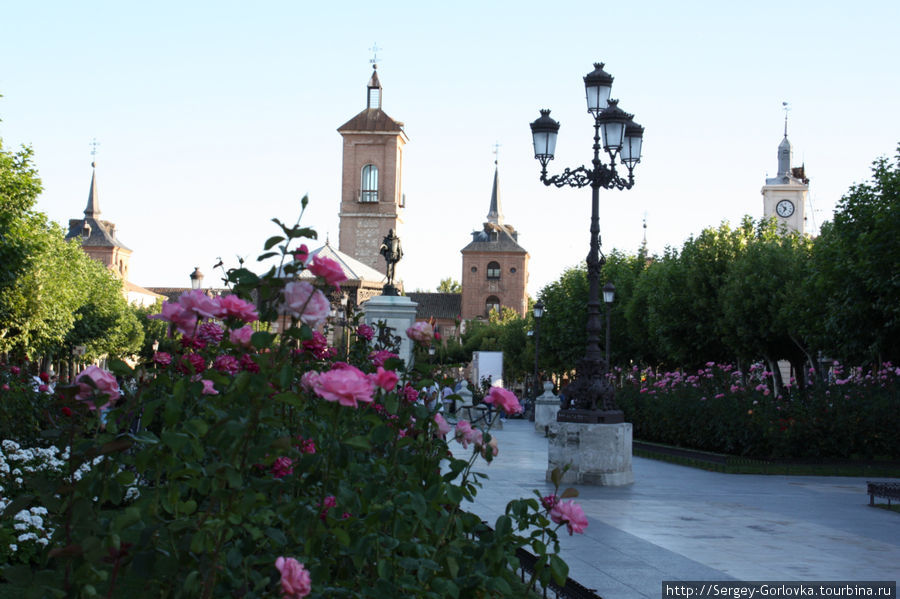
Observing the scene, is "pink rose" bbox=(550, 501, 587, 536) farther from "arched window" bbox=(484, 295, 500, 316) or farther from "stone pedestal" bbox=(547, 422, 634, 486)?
"arched window" bbox=(484, 295, 500, 316)

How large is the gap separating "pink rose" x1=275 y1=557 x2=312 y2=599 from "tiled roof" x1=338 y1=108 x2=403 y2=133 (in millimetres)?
83204

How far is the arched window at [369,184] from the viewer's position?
84062 millimetres

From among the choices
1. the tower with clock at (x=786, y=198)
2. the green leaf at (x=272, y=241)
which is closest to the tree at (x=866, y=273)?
the green leaf at (x=272, y=241)

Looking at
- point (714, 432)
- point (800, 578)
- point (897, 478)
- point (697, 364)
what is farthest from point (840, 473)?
point (697, 364)

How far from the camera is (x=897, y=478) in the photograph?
1742cm

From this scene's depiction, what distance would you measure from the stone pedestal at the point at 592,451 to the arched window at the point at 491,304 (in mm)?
98260

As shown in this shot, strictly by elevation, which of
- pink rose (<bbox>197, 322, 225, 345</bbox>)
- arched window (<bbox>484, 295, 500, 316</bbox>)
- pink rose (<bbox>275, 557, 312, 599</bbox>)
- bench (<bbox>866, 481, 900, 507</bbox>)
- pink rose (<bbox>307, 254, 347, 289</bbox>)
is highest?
arched window (<bbox>484, 295, 500, 316</bbox>)

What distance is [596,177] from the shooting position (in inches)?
580

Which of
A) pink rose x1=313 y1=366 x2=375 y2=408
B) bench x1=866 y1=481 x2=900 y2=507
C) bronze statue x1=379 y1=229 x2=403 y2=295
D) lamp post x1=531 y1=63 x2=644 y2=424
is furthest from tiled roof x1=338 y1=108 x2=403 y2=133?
pink rose x1=313 y1=366 x2=375 y2=408

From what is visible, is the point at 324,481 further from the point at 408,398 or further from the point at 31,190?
the point at 31,190

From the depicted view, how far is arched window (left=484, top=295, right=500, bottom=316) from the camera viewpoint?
11281 centimetres

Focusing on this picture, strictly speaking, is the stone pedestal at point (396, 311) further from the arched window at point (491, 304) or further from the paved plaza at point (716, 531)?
the arched window at point (491, 304)

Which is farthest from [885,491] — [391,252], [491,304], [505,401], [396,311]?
[491,304]

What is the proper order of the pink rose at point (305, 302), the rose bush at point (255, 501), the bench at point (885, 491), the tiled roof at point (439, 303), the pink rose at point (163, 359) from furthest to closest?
the tiled roof at point (439, 303) < the bench at point (885, 491) < the pink rose at point (163, 359) < the pink rose at point (305, 302) < the rose bush at point (255, 501)
